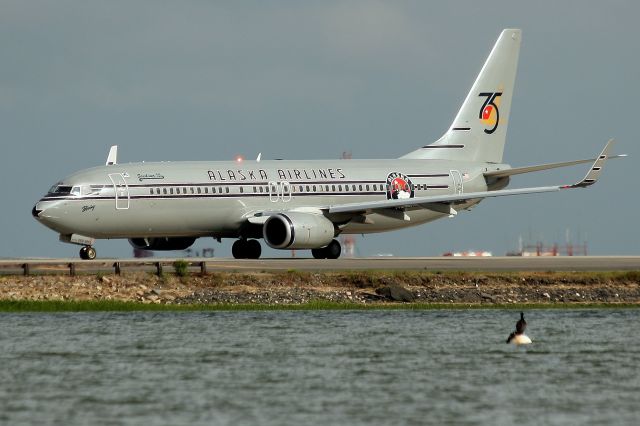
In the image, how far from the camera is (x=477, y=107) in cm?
7500

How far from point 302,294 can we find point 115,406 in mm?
21609

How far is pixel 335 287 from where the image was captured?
172 ft

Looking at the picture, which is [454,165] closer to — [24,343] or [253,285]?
[253,285]

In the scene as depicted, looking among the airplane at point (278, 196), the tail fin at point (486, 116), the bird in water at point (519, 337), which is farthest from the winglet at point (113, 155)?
the bird in water at point (519, 337)

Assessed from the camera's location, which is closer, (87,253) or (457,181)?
(87,253)

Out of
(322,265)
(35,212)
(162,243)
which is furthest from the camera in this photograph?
(162,243)

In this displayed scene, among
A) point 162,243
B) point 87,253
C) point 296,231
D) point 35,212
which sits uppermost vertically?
point 35,212

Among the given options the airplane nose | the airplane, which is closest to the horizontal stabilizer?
the airplane

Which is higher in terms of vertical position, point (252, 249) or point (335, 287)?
point (252, 249)

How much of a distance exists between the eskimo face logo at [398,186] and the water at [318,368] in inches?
765

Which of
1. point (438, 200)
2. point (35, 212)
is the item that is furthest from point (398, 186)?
point (35, 212)

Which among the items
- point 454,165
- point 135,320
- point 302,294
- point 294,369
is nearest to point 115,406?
point 294,369

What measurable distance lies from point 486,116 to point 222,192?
659 inches

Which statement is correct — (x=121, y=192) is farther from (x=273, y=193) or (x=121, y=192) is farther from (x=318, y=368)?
(x=318, y=368)
